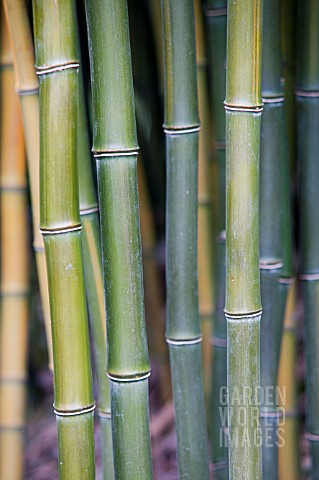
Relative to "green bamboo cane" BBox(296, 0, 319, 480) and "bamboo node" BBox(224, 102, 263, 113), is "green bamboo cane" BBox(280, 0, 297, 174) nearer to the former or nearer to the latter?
"green bamboo cane" BBox(296, 0, 319, 480)

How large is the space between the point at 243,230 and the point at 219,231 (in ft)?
0.94

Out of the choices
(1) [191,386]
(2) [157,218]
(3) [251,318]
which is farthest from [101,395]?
(2) [157,218]

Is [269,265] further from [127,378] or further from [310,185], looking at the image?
[127,378]

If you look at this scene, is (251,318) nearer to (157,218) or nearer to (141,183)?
(141,183)

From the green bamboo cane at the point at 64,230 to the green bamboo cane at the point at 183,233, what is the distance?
11 cm

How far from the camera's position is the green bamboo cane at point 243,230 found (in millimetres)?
555

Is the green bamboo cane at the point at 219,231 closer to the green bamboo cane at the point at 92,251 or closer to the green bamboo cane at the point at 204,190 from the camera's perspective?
the green bamboo cane at the point at 204,190

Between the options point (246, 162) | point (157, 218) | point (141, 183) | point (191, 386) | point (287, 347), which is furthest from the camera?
point (157, 218)

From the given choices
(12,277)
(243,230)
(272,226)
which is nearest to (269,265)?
(272,226)

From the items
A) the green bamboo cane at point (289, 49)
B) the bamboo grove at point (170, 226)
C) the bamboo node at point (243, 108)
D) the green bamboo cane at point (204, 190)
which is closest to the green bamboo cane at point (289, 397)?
the bamboo grove at point (170, 226)

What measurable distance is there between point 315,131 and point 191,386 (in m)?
0.32

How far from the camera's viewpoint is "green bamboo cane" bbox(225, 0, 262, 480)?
0.56 metres

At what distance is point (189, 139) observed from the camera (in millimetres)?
654

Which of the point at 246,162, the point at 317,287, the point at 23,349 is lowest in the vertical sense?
the point at 23,349
